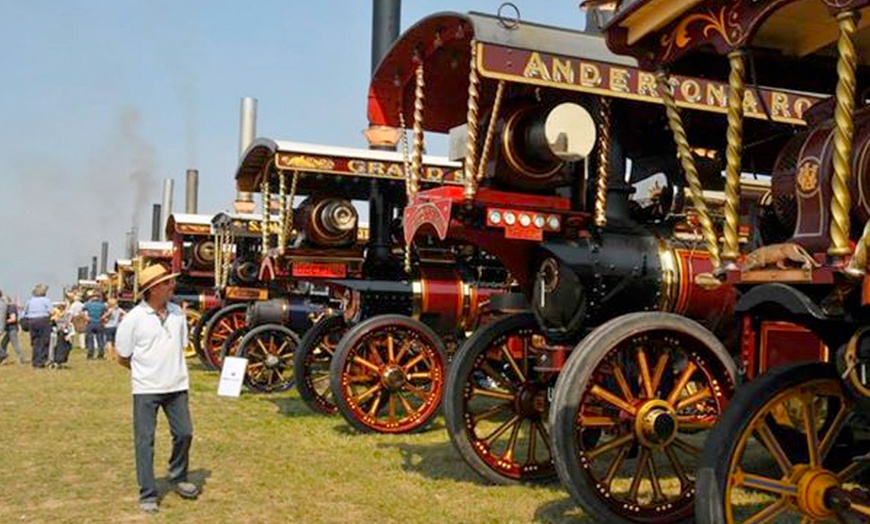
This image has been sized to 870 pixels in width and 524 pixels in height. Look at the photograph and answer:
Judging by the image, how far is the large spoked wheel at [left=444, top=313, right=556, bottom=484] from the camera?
4.77 m

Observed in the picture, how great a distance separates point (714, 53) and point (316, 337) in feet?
15.4

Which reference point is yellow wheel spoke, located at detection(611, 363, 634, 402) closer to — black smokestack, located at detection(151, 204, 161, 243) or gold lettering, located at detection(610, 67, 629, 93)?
gold lettering, located at detection(610, 67, 629, 93)

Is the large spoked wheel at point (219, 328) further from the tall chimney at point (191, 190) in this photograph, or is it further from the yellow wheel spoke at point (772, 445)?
the tall chimney at point (191, 190)

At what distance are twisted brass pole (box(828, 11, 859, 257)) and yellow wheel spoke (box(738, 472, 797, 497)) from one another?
66cm

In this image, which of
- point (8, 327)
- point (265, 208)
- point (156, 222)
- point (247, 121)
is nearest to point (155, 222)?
point (156, 222)

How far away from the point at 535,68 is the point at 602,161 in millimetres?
647

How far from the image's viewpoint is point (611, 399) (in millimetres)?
3846

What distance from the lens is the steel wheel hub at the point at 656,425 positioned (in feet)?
12.7

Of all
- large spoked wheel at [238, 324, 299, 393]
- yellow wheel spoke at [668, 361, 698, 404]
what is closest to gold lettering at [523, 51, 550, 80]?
yellow wheel spoke at [668, 361, 698, 404]

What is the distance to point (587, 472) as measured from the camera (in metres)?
3.69

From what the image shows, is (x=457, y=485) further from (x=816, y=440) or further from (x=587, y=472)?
(x=816, y=440)

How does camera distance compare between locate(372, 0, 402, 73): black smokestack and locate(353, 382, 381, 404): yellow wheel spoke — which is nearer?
locate(353, 382, 381, 404): yellow wheel spoke

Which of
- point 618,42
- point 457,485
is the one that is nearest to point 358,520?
point 457,485

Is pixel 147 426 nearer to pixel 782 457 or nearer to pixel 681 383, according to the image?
pixel 681 383
